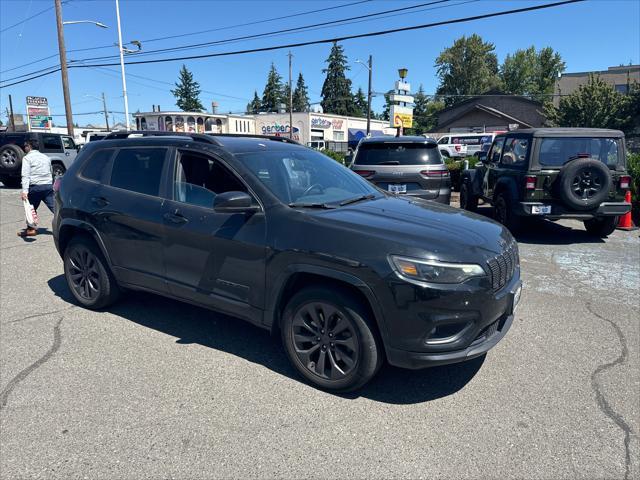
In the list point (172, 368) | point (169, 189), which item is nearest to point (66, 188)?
point (169, 189)

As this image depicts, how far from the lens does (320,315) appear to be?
3.20 meters

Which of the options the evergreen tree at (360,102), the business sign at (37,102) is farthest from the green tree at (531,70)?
the business sign at (37,102)

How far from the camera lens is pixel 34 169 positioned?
26.6 ft

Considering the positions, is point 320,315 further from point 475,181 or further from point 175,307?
point 475,181

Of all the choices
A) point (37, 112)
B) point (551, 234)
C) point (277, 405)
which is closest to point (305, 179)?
point (277, 405)

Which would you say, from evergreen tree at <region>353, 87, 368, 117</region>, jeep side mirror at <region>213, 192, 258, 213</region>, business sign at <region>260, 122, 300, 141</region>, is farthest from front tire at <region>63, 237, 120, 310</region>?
evergreen tree at <region>353, 87, 368, 117</region>

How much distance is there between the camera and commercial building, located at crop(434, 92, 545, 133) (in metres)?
46.8

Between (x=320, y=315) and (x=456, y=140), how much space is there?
3403cm

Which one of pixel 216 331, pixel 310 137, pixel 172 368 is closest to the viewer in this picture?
pixel 172 368

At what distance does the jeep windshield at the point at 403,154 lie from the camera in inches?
311

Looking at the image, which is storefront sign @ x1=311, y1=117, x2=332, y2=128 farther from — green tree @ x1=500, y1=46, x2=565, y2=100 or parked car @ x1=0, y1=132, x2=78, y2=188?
green tree @ x1=500, y1=46, x2=565, y2=100

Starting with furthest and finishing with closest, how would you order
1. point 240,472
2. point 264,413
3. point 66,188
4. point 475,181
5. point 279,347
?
point 475,181, point 66,188, point 279,347, point 264,413, point 240,472

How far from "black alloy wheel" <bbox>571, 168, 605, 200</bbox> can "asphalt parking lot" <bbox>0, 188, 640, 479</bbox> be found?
10.2 ft

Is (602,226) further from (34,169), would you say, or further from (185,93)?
(185,93)
